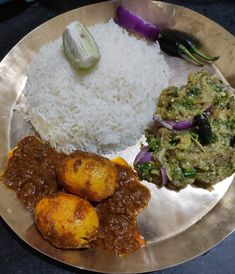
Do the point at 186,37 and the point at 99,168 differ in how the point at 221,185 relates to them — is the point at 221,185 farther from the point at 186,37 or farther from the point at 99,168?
the point at 186,37

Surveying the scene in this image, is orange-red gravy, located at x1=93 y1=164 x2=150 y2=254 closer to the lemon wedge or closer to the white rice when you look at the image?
the white rice

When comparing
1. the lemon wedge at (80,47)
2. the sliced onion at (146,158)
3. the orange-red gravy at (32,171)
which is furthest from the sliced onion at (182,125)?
the orange-red gravy at (32,171)

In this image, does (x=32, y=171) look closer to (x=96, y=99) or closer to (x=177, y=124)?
(x=96, y=99)

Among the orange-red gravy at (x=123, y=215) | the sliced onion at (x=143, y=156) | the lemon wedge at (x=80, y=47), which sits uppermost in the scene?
the lemon wedge at (x=80, y=47)

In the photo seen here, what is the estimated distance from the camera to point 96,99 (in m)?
2.84

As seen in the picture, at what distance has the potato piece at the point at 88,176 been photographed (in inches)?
96.3

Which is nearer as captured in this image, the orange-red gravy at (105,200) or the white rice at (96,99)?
the orange-red gravy at (105,200)

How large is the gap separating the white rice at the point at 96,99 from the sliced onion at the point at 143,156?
149 millimetres

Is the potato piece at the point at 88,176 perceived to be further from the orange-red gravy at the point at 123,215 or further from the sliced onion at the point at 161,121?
the sliced onion at the point at 161,121

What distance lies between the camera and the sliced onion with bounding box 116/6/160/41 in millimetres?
3021

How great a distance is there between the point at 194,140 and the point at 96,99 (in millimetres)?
708

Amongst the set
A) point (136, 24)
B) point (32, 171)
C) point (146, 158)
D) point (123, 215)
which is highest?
point (136, 24)

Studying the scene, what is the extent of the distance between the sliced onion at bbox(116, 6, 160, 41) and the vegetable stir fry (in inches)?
19.7

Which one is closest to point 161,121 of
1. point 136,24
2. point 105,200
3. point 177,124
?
point 177,124
